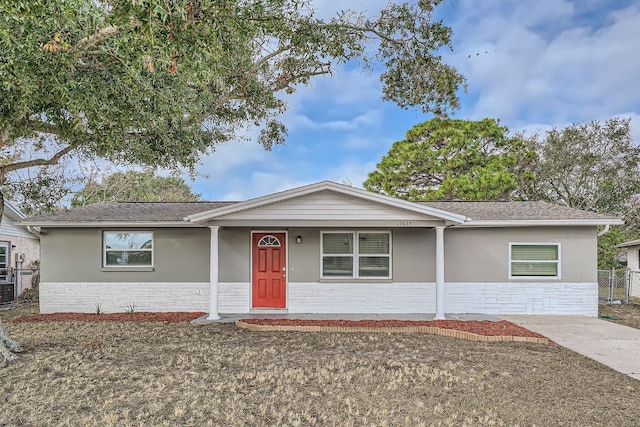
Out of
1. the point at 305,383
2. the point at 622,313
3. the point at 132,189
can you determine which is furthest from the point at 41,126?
the point at 132,189

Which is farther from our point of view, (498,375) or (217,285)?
(217,285)

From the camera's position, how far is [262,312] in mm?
10719

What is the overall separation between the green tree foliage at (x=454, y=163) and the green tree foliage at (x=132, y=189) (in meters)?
13.9

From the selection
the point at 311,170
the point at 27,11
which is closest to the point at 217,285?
the point at 27,11

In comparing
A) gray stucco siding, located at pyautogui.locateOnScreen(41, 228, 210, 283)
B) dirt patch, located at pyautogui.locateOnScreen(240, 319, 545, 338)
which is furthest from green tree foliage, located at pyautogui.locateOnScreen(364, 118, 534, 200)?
gray stucco siding, located at pyautogui.locateOnScreen(41, 228, 210, 283)

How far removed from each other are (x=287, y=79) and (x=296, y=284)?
552 cm

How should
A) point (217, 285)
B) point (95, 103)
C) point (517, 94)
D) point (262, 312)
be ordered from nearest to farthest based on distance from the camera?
point (95, 103)
point (217, 285)
point (262, 312)
point (517, 94)

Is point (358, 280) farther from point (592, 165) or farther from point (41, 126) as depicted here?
point (592, 165)

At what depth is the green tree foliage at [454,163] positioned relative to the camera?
21.5 meters

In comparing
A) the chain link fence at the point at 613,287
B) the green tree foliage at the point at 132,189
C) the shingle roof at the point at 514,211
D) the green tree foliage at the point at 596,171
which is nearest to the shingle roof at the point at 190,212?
the shingle roof at the point at 514,211

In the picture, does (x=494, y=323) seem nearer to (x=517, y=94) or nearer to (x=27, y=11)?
(x=27, y=11)

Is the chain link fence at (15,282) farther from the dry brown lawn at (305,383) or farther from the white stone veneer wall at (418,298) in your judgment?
the dry brown lawn at (305,383)

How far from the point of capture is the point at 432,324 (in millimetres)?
8930

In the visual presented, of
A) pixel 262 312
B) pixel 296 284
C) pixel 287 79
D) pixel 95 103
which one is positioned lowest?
pixel 262 312
